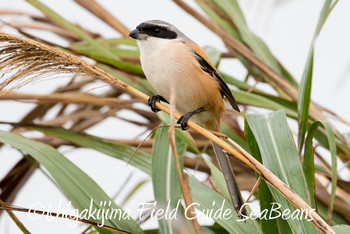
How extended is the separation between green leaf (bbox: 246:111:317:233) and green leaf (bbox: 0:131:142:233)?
14.3 inches

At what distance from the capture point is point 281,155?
3.40 ft

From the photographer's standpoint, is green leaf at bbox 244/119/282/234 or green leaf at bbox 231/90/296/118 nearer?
green leaf at bbox 244/119/282/234

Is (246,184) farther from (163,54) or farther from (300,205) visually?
(300,205)

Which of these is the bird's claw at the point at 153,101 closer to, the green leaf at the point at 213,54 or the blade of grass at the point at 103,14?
the green leaf at the point at 213,54

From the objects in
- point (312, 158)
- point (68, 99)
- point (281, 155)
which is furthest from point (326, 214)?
point (68, 99)

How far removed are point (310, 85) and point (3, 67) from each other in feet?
2.43

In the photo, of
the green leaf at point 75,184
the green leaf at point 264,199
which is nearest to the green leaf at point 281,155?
the green leaf at point 264,199

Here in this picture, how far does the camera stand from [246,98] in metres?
1.51

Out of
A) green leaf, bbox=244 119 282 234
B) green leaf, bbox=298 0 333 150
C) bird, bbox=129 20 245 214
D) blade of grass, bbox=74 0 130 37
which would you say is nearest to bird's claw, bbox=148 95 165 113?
bird, bbox=129 20 245 214

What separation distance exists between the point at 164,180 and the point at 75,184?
217mm

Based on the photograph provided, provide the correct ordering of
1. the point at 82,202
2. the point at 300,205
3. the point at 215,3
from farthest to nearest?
the point at 215,3, the point at 82,202, the point at 300,205

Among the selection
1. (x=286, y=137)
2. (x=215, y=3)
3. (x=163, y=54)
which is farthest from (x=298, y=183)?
(x=215, y=3)

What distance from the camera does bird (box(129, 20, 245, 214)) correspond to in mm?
1197

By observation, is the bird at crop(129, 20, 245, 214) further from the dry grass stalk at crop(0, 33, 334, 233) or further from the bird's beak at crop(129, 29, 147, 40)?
the dry grass stalk at crop(0, 33, 334, 233)
